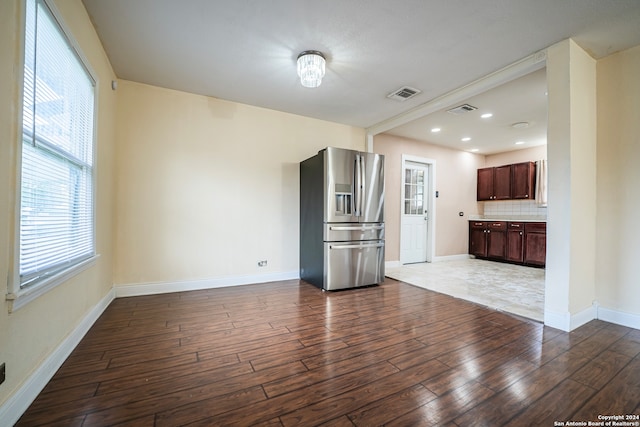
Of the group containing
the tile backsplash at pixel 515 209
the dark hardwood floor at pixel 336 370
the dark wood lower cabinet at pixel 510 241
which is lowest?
the dark hardwood floor at pixel 336 370

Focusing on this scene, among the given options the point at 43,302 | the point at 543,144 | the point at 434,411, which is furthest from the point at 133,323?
the point at 543,144

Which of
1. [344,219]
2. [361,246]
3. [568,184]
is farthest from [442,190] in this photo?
[568,184]

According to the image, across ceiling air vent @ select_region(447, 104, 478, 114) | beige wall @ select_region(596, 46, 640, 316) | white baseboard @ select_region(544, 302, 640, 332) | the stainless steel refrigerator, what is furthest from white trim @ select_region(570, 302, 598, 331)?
ceiling air vent @ select_region(447, 104, 478, 114)

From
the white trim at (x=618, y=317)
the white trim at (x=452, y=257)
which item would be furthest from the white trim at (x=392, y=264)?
the white trim at (x=618, y=317)

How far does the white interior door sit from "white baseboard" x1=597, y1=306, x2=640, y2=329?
2.90 metres

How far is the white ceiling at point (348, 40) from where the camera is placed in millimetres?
1930

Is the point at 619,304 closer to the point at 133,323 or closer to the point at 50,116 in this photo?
the point at 133,323

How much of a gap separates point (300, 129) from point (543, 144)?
201 inches

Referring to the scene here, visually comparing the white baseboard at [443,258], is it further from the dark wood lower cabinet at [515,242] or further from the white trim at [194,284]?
the white trim at [194,284]

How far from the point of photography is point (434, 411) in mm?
1280

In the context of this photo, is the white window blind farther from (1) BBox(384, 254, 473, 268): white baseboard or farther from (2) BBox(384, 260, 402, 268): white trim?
(1) BBox(384, 254, 473, 268): white baseboard

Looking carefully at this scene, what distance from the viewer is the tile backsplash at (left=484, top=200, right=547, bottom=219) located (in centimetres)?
561

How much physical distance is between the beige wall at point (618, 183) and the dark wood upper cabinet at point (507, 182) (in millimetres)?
3424

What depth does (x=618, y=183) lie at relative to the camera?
2.42 meters
